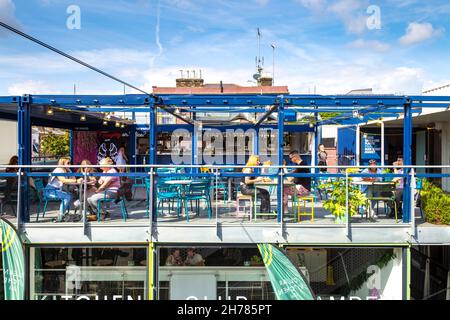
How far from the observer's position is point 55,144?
3238 centimetres

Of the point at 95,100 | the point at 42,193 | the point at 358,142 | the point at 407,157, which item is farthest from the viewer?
the point at 358,142

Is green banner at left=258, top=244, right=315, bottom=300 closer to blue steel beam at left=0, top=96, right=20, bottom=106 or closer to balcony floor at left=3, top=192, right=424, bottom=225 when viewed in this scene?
balcony floor at left=3, top=192, right=424, bottom=225

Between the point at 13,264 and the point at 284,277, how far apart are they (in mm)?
4345

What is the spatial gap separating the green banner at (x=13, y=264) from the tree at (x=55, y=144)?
25.7 meters

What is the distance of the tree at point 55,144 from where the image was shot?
32.1 meters

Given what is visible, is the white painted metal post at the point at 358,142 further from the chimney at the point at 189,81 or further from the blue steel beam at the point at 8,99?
the chimney at the point at 189,81

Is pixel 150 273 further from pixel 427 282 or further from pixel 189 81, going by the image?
pixel 189 81

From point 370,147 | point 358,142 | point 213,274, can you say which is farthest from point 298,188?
point 370,147

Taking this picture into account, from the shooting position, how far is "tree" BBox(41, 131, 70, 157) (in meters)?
32.1

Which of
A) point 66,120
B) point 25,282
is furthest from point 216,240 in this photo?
point 66,120

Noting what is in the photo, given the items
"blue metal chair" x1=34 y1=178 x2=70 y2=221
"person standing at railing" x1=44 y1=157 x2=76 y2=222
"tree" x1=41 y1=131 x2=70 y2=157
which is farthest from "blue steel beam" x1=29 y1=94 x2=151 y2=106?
"tree" x1=41 y1=131 x2=70 y2=157

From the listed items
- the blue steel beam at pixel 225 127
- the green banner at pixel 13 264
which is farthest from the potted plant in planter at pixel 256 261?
the blue steel beam at pixel 225 127
